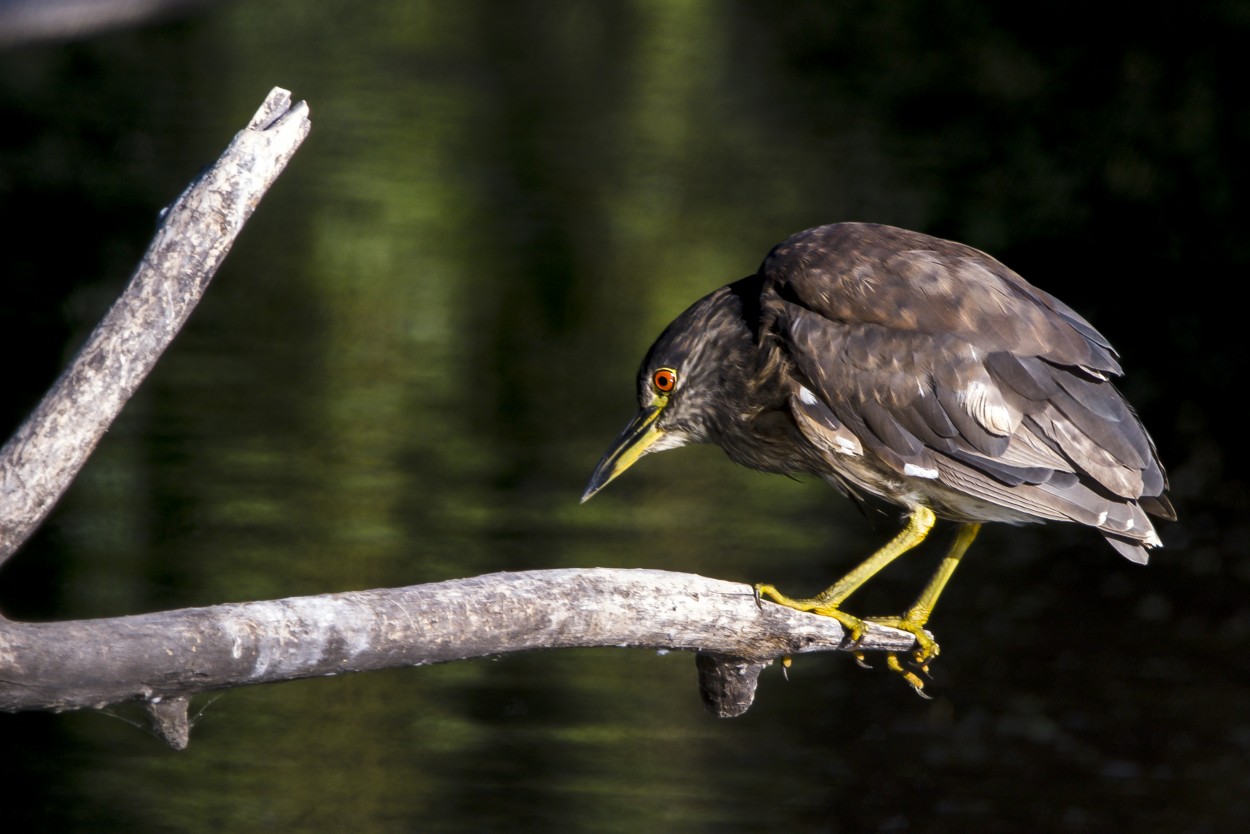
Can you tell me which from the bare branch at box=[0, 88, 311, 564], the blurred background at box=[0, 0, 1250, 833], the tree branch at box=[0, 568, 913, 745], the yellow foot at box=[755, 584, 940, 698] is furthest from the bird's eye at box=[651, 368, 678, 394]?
the blurred background at box=[0, 0, 1250, 833]

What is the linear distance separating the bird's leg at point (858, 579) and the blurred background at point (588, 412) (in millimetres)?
3371

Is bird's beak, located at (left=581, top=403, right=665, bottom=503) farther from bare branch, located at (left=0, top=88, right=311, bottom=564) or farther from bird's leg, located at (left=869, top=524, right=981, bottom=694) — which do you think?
bare branch, located at (left=0, top=88, right=311, bottom=564)

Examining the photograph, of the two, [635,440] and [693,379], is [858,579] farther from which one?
[635,440]

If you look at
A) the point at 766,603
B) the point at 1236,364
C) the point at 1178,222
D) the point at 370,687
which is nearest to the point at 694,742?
the point at 370,687

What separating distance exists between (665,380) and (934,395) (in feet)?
2.69

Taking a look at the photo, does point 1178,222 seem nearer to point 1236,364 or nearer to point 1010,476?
point 1236,364

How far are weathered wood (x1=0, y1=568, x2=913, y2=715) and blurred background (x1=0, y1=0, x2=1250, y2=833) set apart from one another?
4.11 meters

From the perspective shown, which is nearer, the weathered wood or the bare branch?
the weathered wood

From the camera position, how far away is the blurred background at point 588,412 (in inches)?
320

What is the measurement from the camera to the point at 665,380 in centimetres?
511

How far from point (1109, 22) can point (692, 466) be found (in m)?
11.1

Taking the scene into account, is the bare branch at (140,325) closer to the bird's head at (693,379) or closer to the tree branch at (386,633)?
the tree branch at (386,633)

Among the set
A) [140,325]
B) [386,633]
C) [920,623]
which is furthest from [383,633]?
[920,623]

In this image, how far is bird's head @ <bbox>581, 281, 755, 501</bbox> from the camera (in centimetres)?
502
